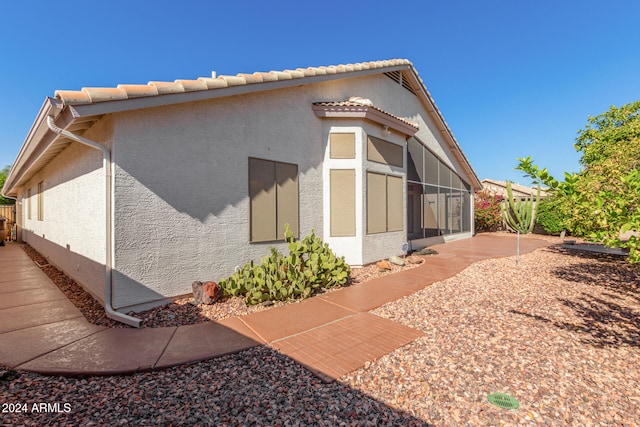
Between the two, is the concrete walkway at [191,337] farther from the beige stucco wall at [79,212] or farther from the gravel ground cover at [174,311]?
the beige stucco wall at [79,212]

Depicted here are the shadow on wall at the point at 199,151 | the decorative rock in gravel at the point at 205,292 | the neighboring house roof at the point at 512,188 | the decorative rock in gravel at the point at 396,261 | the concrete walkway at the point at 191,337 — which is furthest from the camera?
the neighboring house roof at the point at 512,188

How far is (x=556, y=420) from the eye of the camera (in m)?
2.18

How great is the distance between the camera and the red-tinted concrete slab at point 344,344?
3.00 meters

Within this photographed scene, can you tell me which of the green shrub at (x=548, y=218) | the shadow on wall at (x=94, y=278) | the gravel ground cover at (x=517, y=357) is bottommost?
the gravel ground cover at (x=517, y=357)

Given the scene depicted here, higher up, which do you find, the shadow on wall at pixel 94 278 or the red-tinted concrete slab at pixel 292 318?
the shadow on wall at pixel 94 278

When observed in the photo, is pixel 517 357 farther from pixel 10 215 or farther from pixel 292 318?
pixel 10 215

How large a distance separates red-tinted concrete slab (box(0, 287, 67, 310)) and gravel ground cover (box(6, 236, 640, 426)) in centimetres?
313

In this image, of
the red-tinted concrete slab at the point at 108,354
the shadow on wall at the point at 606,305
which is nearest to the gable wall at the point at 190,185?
the red-tinted concrete slab at the point at 108,354

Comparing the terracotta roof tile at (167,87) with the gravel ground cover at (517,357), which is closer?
the gravel ground cover at (517,357)

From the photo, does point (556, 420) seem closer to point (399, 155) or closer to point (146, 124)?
point (146, 124)

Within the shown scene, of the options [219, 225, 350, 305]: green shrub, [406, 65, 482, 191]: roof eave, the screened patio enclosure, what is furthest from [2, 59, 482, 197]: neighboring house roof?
the screened patio enclosure

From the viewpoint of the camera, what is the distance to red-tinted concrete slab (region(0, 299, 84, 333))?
396 cm

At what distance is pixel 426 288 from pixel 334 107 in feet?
16.6

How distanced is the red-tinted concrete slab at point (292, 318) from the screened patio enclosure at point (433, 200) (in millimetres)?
7259
